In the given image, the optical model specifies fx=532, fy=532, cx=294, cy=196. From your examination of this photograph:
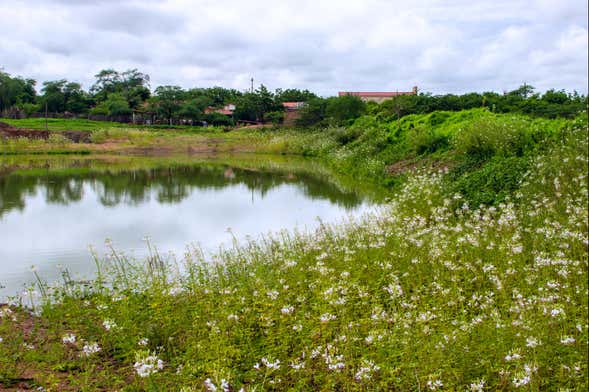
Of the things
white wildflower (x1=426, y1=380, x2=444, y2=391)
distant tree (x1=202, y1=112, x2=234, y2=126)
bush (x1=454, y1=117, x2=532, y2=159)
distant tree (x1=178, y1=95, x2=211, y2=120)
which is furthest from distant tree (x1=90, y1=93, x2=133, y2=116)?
white wildflower (x1=426, y1=380, x2=444, y2=391)

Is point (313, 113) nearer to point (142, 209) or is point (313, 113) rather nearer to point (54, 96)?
point (54, 96)

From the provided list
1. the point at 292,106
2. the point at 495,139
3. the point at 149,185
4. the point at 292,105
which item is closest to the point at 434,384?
the point at 495,139

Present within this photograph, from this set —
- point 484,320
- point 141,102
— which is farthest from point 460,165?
point 141,102

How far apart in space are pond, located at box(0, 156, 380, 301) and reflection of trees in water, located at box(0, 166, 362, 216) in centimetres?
3

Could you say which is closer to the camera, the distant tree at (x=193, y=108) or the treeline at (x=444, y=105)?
the treeline at (x=444, y=105)

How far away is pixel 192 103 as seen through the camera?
62.1 m

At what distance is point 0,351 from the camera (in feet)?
14.9

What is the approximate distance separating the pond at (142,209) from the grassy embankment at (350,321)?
1.39 m

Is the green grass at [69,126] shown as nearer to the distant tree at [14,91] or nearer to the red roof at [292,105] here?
the distant tree at [14,91]

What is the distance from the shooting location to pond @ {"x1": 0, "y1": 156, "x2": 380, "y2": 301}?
962 centimetres

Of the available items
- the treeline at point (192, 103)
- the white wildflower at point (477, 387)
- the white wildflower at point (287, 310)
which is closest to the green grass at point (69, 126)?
the treeline at point (192, 103)

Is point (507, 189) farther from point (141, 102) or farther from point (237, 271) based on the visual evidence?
point (141, 102)

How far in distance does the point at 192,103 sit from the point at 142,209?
4938cm

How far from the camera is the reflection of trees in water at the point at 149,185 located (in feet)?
54.5
